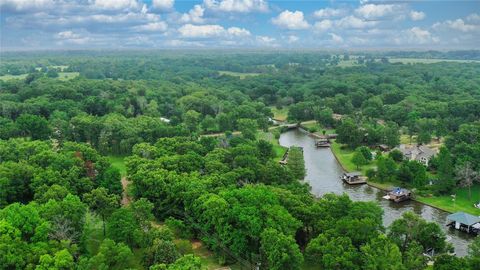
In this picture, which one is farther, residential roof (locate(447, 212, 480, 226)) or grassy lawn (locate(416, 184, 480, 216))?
grassy lawn (locate(416, 184, 480, 216))

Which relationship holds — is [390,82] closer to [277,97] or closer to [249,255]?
[277,97]

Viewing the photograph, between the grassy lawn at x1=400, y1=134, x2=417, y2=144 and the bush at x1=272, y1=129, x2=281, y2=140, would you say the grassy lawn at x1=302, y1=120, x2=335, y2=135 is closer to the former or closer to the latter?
the bush at x1=272, y1=129, x2=281, y2=140

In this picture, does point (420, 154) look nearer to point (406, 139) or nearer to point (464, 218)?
point (406, 139)

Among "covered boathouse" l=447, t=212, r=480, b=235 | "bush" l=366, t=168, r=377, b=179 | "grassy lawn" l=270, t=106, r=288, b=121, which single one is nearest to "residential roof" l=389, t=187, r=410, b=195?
"bush" l=366, t=168, r=377, b=179

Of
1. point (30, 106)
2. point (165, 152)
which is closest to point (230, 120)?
point (165, 152)

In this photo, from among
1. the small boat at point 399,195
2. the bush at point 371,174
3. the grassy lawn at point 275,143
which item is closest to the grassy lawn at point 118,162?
the grassy lawn at point 275,143

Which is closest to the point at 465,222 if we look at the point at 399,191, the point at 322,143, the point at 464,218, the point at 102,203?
the point at 464,218
